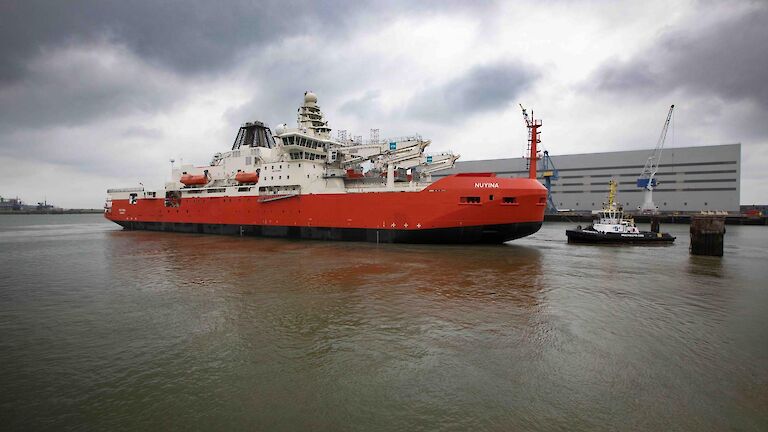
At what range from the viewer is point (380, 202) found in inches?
835

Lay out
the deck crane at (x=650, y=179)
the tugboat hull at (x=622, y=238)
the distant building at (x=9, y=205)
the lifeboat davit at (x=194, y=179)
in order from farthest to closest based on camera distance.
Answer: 1. the distant building at (x=9, y=205)
2. the deck crane at (x=650, y=179)
3. the lifeboat davit at (x=194, y=179)
4. the tugboat hull at (x=622, y=238)

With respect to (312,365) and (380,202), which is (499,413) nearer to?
(312,365)

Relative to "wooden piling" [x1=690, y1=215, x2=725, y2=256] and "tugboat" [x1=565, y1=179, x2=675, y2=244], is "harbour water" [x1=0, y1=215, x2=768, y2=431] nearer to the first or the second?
"wooden piling" [x1=690, y1=215, x2=725, y2=256]

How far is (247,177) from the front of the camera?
87.7 feet

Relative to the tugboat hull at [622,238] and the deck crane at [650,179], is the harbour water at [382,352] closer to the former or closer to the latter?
the tugboat hull at [622,238]

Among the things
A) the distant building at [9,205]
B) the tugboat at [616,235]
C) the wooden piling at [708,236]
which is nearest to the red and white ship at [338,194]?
the tugboat at [616,235]

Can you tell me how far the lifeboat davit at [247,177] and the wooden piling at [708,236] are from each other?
27.5 metres

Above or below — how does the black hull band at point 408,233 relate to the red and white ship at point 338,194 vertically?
below

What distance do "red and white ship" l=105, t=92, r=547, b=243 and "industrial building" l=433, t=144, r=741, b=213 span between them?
198ft

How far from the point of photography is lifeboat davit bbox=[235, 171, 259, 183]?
2667cm

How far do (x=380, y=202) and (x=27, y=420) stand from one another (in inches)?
707

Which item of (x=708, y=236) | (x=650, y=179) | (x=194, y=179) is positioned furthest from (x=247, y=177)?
(x=650, y=179)

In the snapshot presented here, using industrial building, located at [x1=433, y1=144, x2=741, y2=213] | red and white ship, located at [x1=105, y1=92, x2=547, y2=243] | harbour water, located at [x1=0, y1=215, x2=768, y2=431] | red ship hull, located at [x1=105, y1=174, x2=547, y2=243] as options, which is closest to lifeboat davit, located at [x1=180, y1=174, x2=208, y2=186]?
red and white ship, located at [x1=105, y1=92, x2=547, y2=243]

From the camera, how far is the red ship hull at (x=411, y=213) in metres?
19.0
